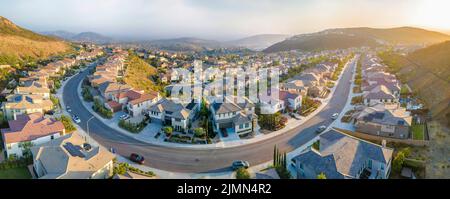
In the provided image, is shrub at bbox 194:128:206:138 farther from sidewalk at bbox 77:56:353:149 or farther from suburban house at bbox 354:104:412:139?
suburban house at bbox 354:104:412:139

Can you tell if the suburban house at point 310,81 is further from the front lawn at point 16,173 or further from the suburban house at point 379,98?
the front lawn at point 16,173

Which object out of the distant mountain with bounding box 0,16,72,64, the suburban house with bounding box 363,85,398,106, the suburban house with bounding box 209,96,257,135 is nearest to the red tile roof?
the suburban house with bounding box 209,96,257,135

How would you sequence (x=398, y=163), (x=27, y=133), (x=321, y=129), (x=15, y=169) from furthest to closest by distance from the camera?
(x=321, y=129) < (x=27, y=133) < (x=15, y=169) < (x=398, y=163)

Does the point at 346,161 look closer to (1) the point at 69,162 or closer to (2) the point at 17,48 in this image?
(1) the point at 69,162

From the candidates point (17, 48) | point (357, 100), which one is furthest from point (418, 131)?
point (17, 48)
